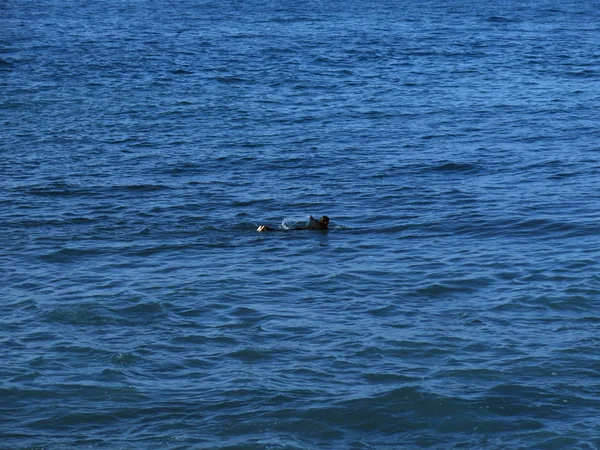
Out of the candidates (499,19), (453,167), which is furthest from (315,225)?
(499,19)

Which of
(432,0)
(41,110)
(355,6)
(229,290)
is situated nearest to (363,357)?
(229,290)

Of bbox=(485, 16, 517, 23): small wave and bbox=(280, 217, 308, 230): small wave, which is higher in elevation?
bbox=(485, 16, 517, 23): small wave

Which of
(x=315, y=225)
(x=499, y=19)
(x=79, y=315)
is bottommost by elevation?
(x=79, y=315)

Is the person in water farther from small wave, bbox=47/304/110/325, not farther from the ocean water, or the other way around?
small wave, bbox=47/304/110/325

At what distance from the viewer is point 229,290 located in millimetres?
20547

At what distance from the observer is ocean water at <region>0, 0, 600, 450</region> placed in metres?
15.5

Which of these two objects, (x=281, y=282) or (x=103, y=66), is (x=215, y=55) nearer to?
(x=103, y=66)

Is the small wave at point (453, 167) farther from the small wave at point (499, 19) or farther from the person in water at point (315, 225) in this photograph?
the small wave at point (499, 19)

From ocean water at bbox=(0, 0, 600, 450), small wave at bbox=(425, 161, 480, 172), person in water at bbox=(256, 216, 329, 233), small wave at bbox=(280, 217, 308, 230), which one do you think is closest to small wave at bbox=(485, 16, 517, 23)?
ocean water at bbox=(0, 0, 600, 450)

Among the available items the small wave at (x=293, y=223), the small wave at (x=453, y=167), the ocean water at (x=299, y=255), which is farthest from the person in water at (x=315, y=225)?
the small wave at (x=453, y=167)

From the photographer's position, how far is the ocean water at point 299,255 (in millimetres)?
15523

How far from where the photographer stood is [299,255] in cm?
2300

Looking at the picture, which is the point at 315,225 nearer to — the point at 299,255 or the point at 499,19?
the point at 299,255

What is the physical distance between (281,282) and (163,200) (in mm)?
7053
